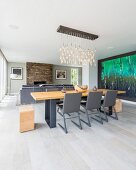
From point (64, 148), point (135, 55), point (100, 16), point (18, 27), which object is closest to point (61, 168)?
point (64, 148)

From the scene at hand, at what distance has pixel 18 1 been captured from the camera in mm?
2055

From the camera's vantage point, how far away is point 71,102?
2.73 m

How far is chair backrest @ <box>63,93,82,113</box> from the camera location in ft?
8.74

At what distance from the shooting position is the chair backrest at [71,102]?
2.66 m

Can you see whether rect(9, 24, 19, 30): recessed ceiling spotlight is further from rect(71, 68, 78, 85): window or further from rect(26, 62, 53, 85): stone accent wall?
rect(71, 68, 78, 85): window

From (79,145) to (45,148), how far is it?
60 centimetres

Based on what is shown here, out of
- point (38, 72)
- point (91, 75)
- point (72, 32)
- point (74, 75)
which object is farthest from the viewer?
point (74, 75)

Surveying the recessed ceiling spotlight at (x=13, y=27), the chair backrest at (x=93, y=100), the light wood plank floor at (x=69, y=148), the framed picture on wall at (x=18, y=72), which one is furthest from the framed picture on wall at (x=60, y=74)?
the light wood plank floor at (x=69, y=148)

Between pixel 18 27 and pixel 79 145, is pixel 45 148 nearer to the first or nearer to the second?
pixel 79 145

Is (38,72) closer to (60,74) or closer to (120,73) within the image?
(60,74)

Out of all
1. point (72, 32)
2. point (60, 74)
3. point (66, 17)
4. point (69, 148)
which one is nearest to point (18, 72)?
point (60, 74)

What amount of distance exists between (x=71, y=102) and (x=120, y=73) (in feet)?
15.7

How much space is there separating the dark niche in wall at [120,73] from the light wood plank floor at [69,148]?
3568 millimetres

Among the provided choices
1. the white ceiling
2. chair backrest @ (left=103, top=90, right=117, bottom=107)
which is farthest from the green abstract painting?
chair backrest @ (left=103, top=90, right=117, bottom=107)
